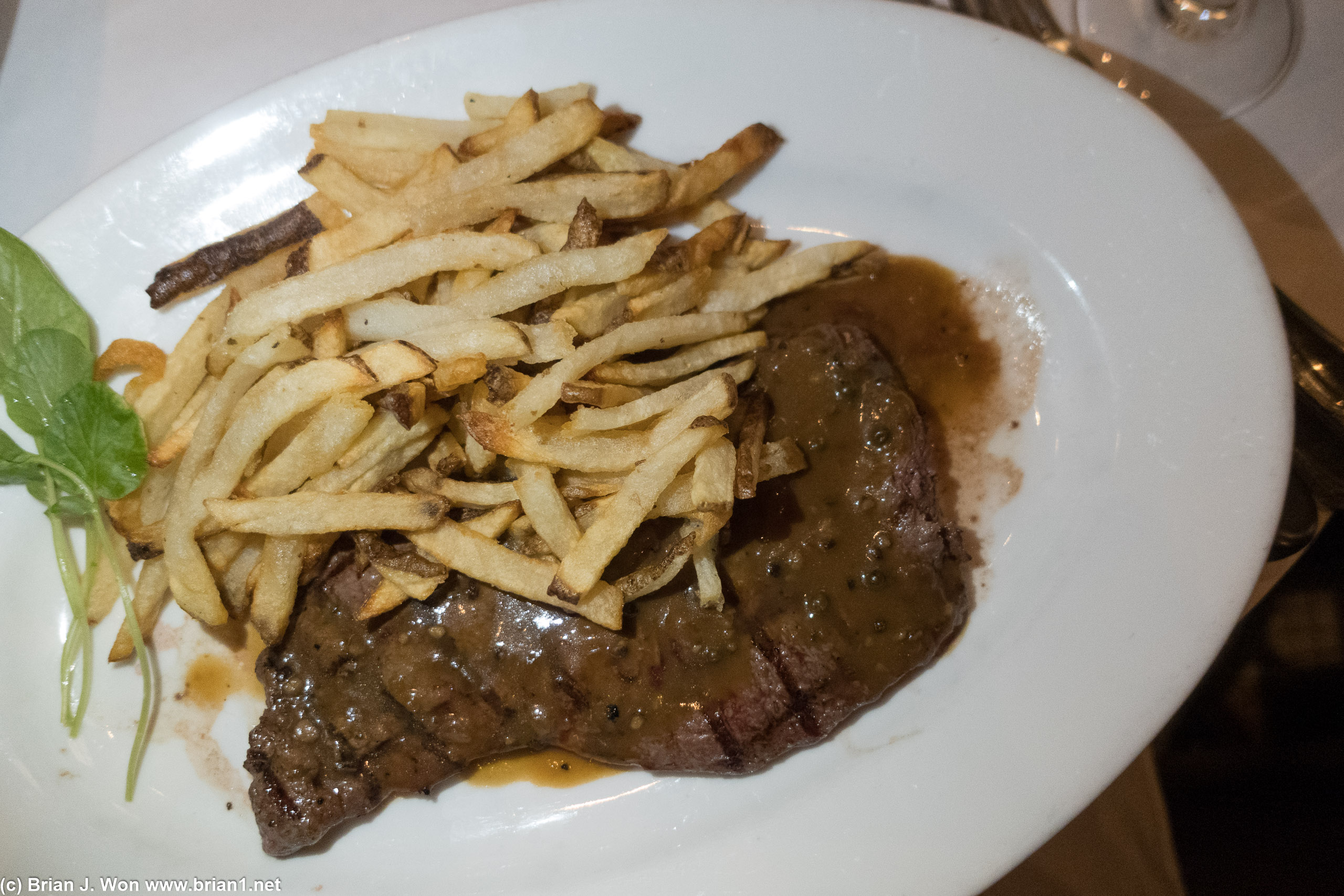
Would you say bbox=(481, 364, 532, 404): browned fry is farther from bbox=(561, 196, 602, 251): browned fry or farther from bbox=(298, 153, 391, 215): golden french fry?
bbox=(298, 153, 391, 215): golden french fry

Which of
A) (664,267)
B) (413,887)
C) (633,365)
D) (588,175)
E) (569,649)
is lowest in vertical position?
(413,887)

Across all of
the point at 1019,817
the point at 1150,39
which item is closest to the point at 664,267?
the point at 1019,817

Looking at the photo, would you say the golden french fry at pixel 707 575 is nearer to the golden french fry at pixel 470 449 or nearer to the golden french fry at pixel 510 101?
the golden french fry at pixel 470 449

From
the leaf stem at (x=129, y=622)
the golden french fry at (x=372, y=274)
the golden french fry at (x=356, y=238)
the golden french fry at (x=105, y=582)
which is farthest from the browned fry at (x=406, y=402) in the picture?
the golden french fry at (x=105, y=582)

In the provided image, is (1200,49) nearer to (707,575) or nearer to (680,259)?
(680,259)

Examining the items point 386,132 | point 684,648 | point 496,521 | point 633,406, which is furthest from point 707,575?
point 386,132

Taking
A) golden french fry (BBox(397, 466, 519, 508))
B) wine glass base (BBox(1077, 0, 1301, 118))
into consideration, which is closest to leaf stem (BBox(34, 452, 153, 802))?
golden french fry (BBox(397, 466, 519, 508))

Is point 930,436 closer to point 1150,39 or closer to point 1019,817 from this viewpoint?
point 1019,817
